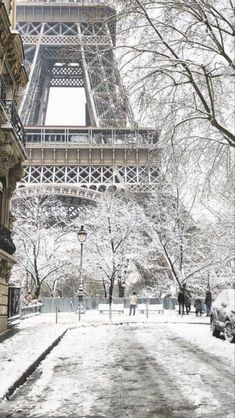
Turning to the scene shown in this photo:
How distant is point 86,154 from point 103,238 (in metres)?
9.46

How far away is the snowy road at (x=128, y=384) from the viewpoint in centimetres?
651

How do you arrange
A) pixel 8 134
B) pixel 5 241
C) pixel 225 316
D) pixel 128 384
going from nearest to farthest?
pixel 128 384 < pixel 225 316 < pixel 8 134 < pixel 5 241

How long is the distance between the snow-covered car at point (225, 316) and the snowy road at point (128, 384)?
1.09 m

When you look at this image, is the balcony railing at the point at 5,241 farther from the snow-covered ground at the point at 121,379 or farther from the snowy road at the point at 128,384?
the snowy road at the point at 128,384

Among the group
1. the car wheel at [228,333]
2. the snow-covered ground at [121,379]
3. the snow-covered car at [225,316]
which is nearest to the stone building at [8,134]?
the snow-covered ground at [121,379]

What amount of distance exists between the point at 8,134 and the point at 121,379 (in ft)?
31.1

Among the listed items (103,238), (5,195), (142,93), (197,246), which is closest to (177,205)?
(197,246)

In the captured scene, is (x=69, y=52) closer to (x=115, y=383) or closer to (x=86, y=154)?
(x=115, y=383)

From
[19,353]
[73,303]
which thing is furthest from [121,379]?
[73,303]

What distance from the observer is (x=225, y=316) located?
1519 cm

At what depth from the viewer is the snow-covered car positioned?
48.1ft

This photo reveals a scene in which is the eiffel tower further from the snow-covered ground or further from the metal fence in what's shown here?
the snow-covered ground

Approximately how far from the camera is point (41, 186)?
4688cm

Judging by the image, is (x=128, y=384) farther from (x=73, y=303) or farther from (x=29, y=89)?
(x=29, y=89)
